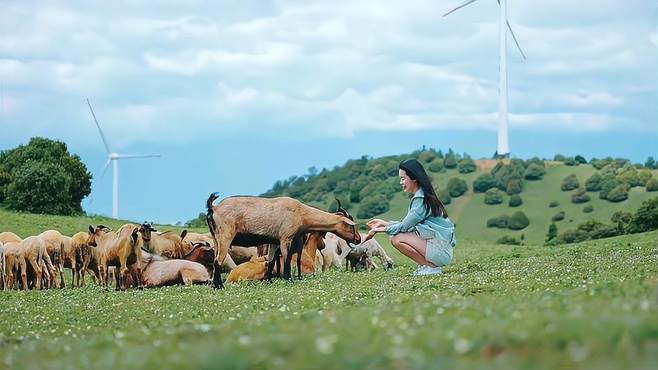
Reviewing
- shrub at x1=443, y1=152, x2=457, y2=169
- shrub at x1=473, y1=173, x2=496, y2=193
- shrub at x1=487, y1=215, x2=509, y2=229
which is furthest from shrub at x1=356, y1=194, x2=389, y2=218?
shrub at x1=443, y1=152, x2=457, y2=169

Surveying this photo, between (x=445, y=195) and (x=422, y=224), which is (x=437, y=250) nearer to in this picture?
(x=422, y=224)

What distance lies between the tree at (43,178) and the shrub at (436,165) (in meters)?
83.3

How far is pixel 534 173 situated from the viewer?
146m

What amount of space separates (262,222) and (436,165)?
136m

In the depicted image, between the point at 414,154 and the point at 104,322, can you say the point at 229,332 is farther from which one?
the point at 414,154

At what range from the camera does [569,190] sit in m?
138

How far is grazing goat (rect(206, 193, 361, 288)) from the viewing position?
26.5 meters

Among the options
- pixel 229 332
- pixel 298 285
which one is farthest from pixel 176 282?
pixel 229 332

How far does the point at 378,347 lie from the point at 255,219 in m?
19.1

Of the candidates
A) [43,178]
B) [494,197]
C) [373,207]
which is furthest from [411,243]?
[494,197]

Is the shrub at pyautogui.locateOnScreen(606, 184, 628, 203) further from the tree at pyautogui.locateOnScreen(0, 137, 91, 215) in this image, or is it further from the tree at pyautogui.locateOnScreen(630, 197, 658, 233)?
the tree at pyautogui.locateOnScreen(0, 137, 91, 215)

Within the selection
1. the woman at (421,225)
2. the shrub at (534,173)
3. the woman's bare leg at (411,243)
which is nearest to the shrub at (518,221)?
the shrub at (534,173)

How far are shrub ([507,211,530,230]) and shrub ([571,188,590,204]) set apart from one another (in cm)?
923

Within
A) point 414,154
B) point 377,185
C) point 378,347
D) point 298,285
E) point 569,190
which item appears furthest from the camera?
point 414,154
